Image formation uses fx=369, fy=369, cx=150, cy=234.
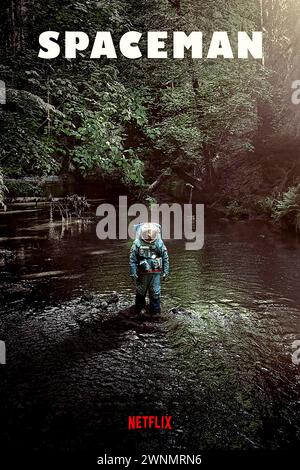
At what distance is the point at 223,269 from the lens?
44.8 ft

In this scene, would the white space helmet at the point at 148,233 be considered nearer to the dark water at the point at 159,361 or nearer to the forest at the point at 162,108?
the forest at the point at 162,108

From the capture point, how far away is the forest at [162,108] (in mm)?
7273

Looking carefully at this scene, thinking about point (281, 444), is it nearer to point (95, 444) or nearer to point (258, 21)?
point (95, 444)

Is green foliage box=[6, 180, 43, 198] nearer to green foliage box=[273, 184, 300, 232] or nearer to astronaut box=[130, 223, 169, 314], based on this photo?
green foliage box=[273, 184, 300, 232]

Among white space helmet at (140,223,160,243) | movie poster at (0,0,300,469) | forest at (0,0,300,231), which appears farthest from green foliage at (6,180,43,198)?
white space helmet at (140,223,160,243)

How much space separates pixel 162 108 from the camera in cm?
1931

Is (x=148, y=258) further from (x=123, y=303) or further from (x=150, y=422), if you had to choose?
(x=150, y=422)

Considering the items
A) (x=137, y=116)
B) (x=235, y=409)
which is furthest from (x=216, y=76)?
(x=235, y=409)

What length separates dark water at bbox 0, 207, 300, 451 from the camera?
5.12m

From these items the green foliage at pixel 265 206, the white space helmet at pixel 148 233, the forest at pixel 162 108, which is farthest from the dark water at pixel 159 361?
the green foliage at pixel 265 206

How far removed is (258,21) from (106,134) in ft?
83.3

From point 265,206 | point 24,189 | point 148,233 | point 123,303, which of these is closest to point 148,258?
point 148,233

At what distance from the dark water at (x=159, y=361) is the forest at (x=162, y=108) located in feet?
11.2
